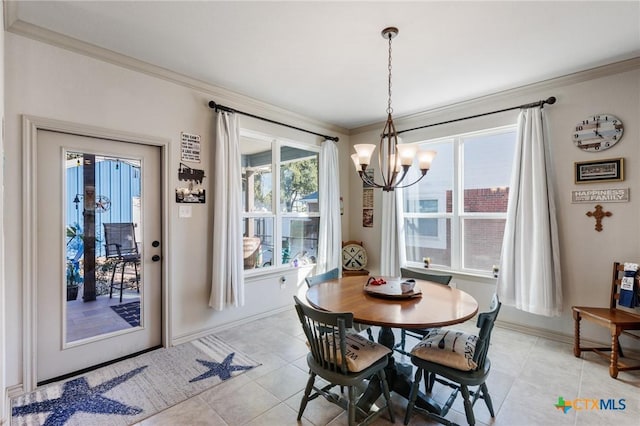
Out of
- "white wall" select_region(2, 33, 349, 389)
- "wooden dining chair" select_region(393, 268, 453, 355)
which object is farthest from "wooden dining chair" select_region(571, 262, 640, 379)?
"white wall" select_region(2, 33, 349, 389)

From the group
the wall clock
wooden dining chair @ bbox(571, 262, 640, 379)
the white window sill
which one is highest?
the wall clock

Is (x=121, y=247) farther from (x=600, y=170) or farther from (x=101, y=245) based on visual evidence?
(x=600, y=170)

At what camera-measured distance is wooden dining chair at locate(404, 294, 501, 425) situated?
5.86 feet

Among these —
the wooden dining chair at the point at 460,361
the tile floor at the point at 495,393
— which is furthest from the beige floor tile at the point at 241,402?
the wooden dining chair at the point at 460,361

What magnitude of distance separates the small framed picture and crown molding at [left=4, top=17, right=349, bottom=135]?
3159mm

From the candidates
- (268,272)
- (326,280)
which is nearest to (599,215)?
(326,280)

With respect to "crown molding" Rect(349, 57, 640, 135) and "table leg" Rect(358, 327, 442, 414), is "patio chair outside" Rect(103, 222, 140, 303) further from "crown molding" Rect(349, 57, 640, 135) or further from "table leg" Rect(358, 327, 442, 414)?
"crown molding" Rect(349, 57, 640, 135)

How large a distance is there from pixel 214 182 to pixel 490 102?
332 cm

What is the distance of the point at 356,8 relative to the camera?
6.77 feet

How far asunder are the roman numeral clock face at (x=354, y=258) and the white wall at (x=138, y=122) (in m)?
1.08

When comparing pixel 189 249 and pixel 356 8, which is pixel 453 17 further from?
pixel 189 249

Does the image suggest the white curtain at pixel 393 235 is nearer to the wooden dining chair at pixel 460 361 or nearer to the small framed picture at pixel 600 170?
the small framed picture at pixel 600 170

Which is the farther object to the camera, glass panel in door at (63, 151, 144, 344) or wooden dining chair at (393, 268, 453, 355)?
wooden dining chair at (393, 268, 453, 355)

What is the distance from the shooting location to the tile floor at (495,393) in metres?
2.01
